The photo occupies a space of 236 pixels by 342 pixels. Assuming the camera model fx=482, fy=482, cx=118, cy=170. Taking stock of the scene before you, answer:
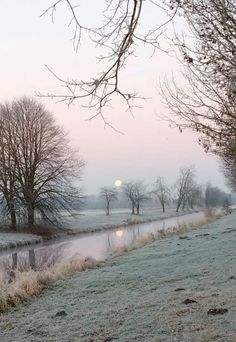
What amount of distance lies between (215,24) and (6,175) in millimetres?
36661

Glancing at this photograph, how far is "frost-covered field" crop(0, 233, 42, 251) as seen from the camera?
32156 mm

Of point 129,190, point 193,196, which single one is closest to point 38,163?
point 129,190

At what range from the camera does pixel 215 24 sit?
5.79 metres

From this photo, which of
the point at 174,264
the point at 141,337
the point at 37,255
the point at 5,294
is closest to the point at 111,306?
the point at 141,337

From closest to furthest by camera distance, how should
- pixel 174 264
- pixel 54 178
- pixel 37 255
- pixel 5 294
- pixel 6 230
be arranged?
1. pixel 5 294
2. pixel 174 264
3. pixel 37 255
4. pixel 6 230
5. pixel 54 178

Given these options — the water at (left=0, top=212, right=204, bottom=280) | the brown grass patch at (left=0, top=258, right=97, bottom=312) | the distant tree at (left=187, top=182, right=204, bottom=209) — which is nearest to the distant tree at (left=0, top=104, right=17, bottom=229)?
the water at (left=0, top=212, right=204, bottom=280)

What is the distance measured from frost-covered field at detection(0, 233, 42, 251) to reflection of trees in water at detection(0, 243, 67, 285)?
8.18 ft

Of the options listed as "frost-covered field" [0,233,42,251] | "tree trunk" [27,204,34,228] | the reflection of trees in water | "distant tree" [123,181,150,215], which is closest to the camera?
the reflection of trees in water

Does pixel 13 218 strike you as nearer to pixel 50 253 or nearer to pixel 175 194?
pixel 50 253

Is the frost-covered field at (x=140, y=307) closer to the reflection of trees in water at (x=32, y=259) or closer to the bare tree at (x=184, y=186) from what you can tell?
the reflection of trees in water at (x=32, y=259)

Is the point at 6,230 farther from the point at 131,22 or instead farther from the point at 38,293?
the point at 131,22

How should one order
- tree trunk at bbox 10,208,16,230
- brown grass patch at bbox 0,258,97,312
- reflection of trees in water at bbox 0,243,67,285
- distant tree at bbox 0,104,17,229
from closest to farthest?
brown grass patch at bbox 0,258,97,312
reflection of trees in water at bbox 0,243,67,285
tree trunk at bbox 10,208,16,230
distant tree at bbox 0,104,17,229

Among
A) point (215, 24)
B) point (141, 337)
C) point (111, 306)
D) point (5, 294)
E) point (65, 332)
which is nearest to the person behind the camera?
point (215, 24)

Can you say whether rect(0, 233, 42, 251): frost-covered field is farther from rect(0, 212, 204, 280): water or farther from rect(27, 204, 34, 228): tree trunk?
rect(27, 204, 34, 228): tree trunk
